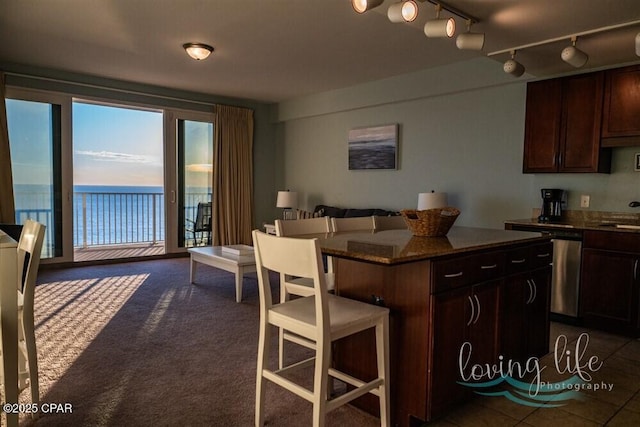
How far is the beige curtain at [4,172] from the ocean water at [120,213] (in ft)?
6.11

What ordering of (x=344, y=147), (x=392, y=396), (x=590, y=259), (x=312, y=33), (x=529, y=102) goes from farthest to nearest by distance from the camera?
(x=344, y=147) < (x=529, y=102) < (x=312, y=33) < (x=590, y=259) < (x=392, y=396)

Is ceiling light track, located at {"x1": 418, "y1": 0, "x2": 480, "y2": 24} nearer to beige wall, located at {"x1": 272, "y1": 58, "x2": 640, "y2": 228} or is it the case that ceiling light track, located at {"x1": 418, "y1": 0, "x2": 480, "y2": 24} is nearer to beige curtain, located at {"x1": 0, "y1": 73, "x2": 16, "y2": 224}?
beige wall, located at {"x1": 272, "y1": 58, "x2": 640, "y2": 228}

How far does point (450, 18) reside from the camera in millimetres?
2820

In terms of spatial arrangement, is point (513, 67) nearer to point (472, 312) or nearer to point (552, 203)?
point (552, 203)

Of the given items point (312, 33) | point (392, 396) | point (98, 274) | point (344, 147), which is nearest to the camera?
point (392, 396)

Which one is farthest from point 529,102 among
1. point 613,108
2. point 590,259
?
point 590,259

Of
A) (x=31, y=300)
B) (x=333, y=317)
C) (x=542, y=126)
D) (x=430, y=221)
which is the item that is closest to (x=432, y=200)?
(x=542, y=126)

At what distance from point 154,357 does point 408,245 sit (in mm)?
1896

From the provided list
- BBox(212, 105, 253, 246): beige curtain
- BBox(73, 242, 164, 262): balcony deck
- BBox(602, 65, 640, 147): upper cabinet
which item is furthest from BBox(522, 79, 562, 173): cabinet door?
BBox(73, 242, 164, 262): balcony deck

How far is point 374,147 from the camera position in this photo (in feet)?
19.5

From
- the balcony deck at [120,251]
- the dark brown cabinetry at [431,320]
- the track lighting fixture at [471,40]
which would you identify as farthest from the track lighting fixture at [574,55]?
the balcony deck at [120,251]

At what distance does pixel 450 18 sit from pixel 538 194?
2.34m

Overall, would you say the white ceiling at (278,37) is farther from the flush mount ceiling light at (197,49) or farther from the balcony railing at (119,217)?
the balcony railing at (119,217)

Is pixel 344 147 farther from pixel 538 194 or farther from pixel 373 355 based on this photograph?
pixel 373 355
